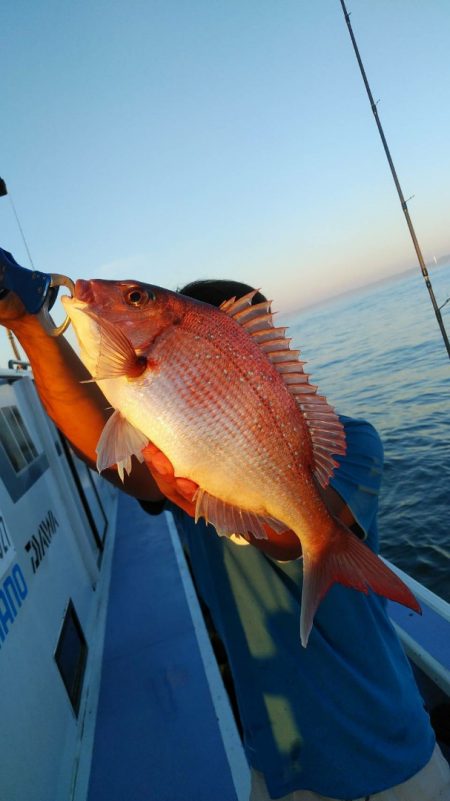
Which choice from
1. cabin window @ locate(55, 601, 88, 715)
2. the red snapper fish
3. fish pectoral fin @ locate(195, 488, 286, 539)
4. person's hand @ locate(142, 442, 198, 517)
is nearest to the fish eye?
the red snapper fish

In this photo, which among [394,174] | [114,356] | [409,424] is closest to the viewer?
A: [114,356]

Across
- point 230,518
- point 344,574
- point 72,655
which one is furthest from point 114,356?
point 72,655

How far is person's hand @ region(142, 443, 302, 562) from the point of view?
1.50m

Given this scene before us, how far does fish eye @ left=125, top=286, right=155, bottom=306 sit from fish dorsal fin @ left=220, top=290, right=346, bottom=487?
266mm

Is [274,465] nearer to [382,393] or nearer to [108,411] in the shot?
[108,411]

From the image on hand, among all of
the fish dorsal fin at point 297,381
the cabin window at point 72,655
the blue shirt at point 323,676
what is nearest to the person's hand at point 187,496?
the blue shirt at point 323,676

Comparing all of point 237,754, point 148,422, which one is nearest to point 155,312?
point 148,422

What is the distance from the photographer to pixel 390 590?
137cm

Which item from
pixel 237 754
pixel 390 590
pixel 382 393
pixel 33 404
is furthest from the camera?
pixel 382 393

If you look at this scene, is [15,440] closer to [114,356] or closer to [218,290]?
[218,290]

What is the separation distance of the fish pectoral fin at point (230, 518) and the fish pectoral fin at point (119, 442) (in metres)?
0.25

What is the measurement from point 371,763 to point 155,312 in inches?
66.0

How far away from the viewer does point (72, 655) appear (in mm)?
3633

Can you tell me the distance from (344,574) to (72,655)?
3.15m
